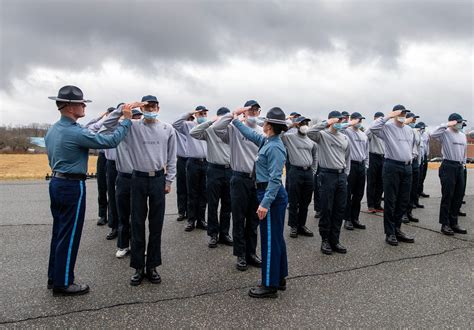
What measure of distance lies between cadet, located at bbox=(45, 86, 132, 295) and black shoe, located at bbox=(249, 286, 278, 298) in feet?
5.73

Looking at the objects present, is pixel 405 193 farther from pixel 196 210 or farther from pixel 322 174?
pixel 196 210

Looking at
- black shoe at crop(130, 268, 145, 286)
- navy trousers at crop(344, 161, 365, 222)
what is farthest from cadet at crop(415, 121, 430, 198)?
black shoe at crop(130, 268, 145, 286)

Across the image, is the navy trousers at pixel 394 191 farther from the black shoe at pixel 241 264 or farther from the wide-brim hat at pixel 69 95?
the wide-brim hat at pixel 69 95

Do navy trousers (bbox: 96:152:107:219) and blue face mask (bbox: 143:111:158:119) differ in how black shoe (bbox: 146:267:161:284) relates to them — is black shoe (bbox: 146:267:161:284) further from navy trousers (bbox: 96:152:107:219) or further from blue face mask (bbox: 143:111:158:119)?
navy trousers (bbox: 96:152:107:219)

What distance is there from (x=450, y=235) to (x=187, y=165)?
195 inches

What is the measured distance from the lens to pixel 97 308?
3.45m

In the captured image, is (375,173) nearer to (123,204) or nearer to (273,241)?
(273,241)

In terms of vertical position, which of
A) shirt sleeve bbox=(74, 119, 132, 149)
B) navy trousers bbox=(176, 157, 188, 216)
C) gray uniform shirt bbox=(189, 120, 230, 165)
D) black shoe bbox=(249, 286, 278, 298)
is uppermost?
shirt sleeve bbox=(74, 119, 132, 149)

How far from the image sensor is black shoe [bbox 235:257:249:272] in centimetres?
460

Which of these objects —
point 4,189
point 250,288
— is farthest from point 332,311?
point 4,189

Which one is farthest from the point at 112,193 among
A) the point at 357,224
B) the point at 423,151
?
the point at 423,151

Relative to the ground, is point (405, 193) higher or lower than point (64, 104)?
lower

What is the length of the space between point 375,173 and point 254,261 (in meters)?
4.89

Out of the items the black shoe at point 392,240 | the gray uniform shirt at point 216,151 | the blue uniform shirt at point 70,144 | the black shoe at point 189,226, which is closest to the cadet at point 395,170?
the black shoe at point 392,240
